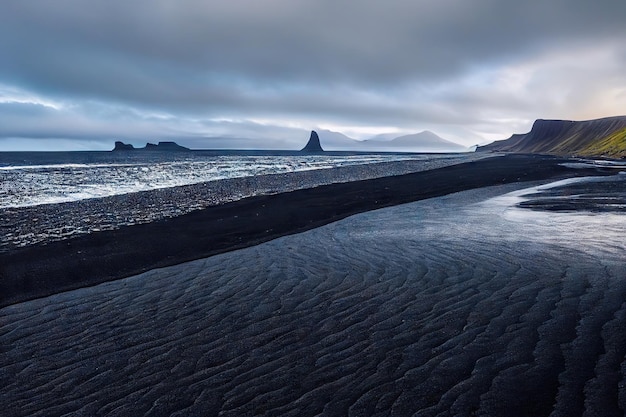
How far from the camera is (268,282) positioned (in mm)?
11609

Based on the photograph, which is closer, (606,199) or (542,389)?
(542,389)

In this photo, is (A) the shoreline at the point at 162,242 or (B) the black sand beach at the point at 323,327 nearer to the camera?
(B) the black sand beach at the point at 323,327

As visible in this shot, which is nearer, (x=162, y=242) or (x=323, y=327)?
(x=323, y=327)

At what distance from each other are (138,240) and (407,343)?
13.1 m

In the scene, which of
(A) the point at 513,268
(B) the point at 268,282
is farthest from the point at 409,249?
(B) the point at 268,282

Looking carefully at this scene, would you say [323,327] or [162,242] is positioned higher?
[323,327]

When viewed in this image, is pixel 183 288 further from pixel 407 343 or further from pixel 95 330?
pixel 407 343

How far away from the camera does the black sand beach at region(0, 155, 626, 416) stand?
591 centimetres

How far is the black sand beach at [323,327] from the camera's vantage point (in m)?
5.91

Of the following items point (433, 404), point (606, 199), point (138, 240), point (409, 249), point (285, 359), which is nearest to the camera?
point (433, 404)

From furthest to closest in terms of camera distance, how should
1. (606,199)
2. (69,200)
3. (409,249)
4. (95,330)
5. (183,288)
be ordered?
(69,200), (606,199), (409,249), (183,288), (95,330)

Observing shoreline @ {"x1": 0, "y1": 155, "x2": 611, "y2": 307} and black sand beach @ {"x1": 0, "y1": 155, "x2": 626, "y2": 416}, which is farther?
shoreline @ {"x1": 0, "y1": 155, "x2": 611, "y2": 307}

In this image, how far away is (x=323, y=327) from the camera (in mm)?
8344

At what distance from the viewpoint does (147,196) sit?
3347cm
